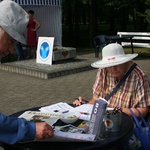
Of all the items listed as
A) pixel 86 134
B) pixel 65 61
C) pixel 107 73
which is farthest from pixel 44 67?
pixel 86 134

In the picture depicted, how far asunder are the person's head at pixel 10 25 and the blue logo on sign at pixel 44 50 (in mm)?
7857

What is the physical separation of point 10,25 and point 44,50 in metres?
8.14

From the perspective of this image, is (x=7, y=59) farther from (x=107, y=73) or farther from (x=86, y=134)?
(x=86, y=134)

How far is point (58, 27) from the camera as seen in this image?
1599cm

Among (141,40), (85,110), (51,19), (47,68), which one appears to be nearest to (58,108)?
(85,110)

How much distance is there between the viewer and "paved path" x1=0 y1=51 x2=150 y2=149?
6.49 metres

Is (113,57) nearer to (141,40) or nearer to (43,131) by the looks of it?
(43,131)

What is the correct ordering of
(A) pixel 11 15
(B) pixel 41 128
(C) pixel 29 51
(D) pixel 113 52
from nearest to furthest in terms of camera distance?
(A) pixel 11 15 < (B) pixel 41 128 < (D) pixel 113 52 < (C) pixel 29 51

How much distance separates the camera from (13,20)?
196 cm

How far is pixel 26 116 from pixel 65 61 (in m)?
7.95

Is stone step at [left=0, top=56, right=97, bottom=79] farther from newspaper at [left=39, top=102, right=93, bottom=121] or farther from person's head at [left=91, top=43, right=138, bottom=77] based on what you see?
person's head at [left=91, top=43, right=138, bottom=77]

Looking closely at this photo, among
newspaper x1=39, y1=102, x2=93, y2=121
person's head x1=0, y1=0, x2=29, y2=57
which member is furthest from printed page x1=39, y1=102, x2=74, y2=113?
person's head x1=0, y1=0, x2=29, y2=57

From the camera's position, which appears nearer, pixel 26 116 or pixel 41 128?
pixel 41 128

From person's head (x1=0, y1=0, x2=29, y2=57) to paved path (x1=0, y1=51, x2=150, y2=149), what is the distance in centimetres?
392
